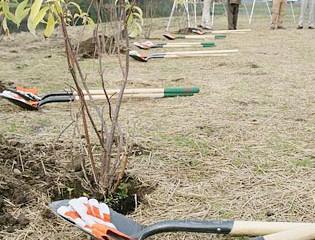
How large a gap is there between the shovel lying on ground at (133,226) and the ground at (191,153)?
91 millimetres

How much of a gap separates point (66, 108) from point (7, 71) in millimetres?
2002

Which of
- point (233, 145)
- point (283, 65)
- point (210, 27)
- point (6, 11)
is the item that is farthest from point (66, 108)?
point (210, 27)

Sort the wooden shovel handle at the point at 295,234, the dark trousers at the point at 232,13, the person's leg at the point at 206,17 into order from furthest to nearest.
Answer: the person's leg at the point at 206,17 → the dark trousers at the point at 232,13 → the wooden shovel handle at the point at 295,234

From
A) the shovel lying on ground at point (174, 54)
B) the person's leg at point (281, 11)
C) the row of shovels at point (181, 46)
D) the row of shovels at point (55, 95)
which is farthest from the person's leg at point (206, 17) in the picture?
the row of shovels at point (55, 95)

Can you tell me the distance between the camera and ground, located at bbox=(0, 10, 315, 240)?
6.22 ft

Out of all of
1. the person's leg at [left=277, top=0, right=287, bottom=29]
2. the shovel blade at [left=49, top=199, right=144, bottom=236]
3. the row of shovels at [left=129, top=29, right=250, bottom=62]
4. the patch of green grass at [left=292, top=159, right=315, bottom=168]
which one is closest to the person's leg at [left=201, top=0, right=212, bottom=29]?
the row of shovels at [left=129, top=29, right=250, bottom=62]

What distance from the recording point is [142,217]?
1863 mm

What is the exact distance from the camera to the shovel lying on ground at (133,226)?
62.1 inches

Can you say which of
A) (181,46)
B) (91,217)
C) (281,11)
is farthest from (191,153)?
(281,11)

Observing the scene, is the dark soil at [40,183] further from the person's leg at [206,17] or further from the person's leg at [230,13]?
the person's leg at [206,17]

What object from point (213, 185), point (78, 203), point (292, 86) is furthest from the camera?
point (292, 86)

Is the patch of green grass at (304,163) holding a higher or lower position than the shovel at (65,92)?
lower

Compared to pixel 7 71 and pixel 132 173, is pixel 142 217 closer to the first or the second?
pixel 132 173

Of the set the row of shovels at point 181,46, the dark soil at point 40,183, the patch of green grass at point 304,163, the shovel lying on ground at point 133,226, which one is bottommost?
the row of shovels at point 181,46
